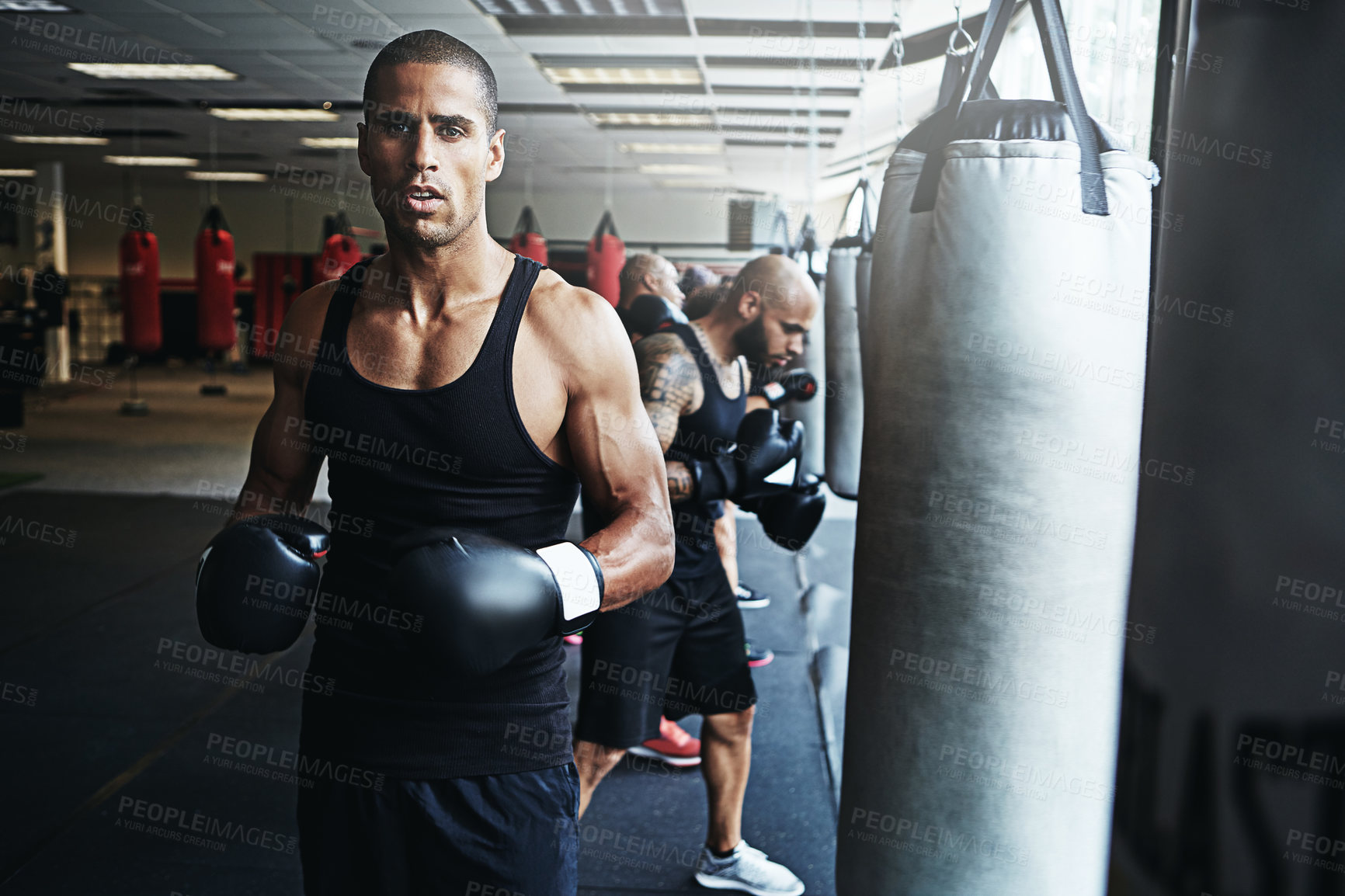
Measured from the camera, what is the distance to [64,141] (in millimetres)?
11906

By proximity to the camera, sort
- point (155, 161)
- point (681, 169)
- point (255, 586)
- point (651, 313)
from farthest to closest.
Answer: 1. point (155, 161)
2. point (681, 169)
3. point (651, 313)
4. point (255, 586)

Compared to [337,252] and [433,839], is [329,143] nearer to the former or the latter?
[337,252]

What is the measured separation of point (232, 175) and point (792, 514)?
14894 millimetres

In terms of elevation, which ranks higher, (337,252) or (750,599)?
(337,252)

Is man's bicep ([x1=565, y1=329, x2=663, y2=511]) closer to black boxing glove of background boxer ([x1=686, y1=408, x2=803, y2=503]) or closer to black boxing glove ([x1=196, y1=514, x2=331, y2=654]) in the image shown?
black boxing glove ([x1=196, y1=514, x2=331, y2=654])

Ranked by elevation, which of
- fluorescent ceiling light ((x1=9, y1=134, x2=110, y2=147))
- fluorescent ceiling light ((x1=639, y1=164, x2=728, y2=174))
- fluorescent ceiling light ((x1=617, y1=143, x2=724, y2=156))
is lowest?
fluorescent ceiling light ((x1=9, y1=134, x2=110, y2=147))

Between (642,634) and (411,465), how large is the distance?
3.72ft

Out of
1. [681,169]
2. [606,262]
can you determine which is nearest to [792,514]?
[606,262]

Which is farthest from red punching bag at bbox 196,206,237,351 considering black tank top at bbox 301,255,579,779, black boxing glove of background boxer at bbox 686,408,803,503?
black tank top at bbox 301,255,579,779

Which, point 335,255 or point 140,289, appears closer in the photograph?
point 140,289

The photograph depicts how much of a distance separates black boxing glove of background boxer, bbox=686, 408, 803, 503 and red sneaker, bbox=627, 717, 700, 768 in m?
0.98

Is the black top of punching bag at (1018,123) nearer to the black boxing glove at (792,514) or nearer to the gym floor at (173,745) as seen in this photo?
the black boxing glove at (792,514)

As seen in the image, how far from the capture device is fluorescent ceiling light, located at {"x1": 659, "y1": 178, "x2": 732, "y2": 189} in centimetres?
1493

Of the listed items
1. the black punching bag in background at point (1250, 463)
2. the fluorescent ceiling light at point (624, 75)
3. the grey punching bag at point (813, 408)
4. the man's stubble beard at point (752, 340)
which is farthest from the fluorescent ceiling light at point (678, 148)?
the black punching bag in background at point (1250, 463)
